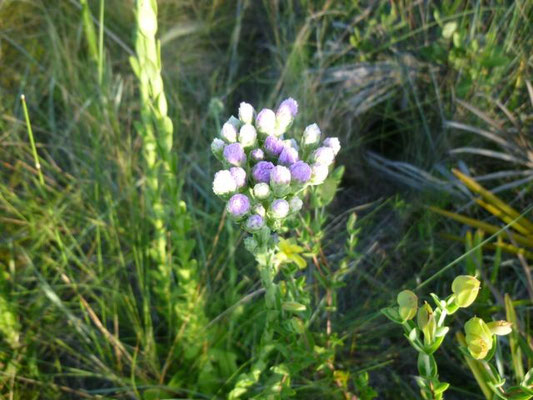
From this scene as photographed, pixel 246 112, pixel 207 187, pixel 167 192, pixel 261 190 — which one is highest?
pixel 246 112

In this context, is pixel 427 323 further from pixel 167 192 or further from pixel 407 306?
pixel 167 192

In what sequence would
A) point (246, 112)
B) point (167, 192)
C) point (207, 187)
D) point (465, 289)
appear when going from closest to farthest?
point (465, 289) < point (246, 112) < point (167, 192) < point (207, 187)

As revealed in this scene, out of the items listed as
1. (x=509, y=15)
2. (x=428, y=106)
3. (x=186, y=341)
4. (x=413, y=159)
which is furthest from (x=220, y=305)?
(x=509, y=15)

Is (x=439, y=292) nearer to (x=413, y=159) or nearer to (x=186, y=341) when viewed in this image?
(x=413, y=159)

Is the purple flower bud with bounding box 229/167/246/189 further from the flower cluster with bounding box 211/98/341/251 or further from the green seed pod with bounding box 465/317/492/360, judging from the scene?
the green seed pod with bounding box 465/317/492/360

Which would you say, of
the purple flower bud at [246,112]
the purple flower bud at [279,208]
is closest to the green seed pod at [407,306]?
the purple flower bud at [279,208]

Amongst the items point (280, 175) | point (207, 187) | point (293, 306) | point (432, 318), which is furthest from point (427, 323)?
point (207, 187)
